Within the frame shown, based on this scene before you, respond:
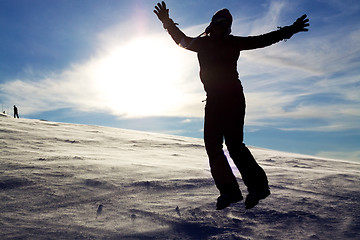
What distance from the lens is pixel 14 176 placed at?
10.2 feet

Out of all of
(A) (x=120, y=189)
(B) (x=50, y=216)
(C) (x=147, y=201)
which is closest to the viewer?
(B) (x=50, y=216)

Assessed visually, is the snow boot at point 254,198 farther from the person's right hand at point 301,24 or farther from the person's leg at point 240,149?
the person's right hand at point 301,24

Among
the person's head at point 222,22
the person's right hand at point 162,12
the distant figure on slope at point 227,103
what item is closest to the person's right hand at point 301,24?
the distant figure on slope at point 227,103

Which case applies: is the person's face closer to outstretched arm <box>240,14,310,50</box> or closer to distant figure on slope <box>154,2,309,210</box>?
distant figure on slope <box>154,2,309,210</box>

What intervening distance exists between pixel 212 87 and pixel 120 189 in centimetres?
151

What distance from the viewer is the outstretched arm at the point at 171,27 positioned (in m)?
2.76

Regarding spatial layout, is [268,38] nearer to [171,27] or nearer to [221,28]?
[221,28]

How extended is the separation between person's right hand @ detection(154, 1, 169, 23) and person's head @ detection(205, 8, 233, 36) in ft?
2.18

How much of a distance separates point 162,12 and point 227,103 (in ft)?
4.47

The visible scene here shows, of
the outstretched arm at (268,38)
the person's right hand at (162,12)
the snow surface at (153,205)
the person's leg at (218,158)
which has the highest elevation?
the person's right hand at (162,12)

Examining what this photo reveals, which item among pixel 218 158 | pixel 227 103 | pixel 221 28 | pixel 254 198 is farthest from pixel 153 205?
pixel 221 28

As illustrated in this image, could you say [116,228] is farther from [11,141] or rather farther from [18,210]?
[11,141]

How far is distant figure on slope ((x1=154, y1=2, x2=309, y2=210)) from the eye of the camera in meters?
2.44

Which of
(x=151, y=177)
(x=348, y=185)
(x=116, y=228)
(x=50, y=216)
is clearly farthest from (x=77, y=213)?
(x=348, y=185)
